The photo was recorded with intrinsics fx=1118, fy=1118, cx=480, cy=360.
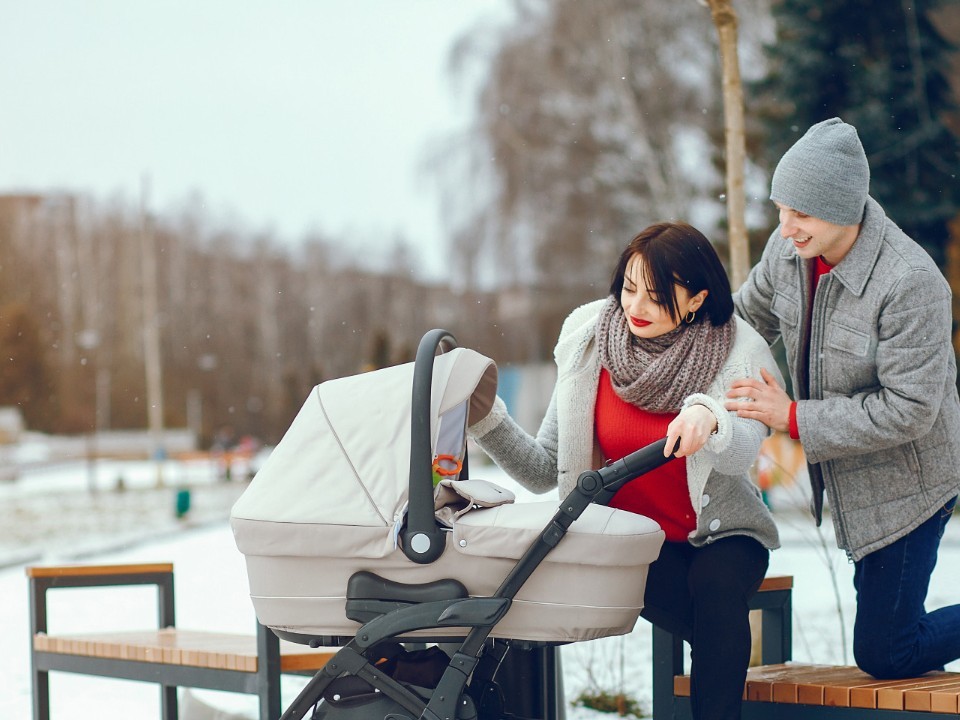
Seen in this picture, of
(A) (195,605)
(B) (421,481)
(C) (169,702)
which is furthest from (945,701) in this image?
(A) (195,605)

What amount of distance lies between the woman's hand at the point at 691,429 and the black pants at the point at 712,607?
312 mm

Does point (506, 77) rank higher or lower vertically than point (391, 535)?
higher

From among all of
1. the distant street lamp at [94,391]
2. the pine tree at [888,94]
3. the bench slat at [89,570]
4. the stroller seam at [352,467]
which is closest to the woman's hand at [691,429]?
the stroller seam at [352,467]

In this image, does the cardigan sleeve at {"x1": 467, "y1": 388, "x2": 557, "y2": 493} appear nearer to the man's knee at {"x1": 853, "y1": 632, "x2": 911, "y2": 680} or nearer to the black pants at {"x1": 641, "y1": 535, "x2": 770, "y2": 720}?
the black pants at {"x1": 641, "y1": 535, "x2": 770, "y2": 720}

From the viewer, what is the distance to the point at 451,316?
275 inches

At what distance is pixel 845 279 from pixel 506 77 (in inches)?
341

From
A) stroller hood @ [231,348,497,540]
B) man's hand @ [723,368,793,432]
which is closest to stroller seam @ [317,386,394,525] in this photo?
stroller hood @ [231,348,497,540]

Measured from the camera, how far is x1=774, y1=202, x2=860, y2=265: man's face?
2.10 metres

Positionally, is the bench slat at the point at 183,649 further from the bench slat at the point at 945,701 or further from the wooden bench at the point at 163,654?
the bench slat at the point at 945,701

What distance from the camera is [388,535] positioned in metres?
1.85

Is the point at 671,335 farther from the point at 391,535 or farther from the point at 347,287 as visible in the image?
the point at 347,287

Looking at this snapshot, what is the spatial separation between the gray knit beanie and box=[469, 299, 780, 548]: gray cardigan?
288 mm

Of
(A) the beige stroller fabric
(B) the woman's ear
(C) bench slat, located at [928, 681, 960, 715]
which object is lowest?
(C) bench slat, located at [928, 681, 960, 715]

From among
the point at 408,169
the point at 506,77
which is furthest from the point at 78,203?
the point at 506,77
